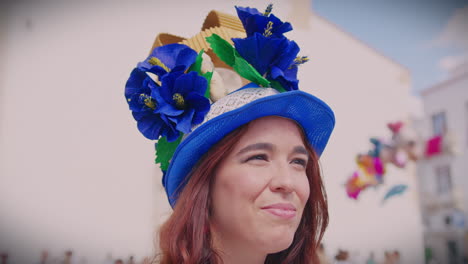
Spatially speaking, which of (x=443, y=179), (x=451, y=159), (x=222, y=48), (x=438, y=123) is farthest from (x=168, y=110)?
(x=443, y=179)

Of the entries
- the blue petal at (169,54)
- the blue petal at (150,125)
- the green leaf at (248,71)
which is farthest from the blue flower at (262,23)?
the blue petal at (150,125)

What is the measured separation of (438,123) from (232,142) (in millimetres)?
14939

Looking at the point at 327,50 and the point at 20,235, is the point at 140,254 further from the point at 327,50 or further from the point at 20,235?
the point at 327,50

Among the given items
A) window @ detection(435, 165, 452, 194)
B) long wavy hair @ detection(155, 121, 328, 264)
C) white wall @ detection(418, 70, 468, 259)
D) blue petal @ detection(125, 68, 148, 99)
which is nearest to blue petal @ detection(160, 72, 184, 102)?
blue petal @ detection(125, 68, 148, 99)

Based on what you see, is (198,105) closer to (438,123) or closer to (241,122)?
(241,122)

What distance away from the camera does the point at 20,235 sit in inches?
139

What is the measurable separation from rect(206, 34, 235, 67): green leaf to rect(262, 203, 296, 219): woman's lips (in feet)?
1.61

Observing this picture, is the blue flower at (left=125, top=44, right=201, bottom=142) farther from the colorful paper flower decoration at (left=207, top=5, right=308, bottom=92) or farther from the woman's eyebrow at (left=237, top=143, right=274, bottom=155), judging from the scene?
the woman's eyebrow at (left=237, top=143, right=274, bottom=155)

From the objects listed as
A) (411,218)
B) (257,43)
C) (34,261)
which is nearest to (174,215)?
(257,43)

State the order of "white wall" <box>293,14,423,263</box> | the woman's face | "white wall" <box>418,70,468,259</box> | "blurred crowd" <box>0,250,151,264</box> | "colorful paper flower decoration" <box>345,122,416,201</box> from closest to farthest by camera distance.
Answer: the woman's face, "blurred crowd" <box>0,250,151,264</box>, "colorful paper flower decoration" <box>345,122,416,201</box>, "white wall" <box>293,14,423,263</box>, "white wall" <box>418,70,468,259</box>

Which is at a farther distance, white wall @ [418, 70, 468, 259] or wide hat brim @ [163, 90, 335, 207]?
white wall @ [418, 70, 468, 259]

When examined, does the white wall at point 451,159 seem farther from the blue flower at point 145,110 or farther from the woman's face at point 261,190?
the blue flower at point 145,110

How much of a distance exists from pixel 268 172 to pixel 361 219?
6.40m

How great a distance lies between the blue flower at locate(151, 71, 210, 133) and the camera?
3.69ft
